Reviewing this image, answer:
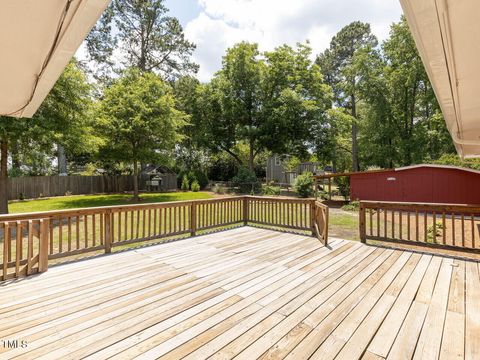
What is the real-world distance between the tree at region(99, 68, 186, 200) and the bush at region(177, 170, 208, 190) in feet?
18.6

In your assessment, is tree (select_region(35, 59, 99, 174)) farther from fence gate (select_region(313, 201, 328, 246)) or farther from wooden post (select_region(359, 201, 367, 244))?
wooden post (select_region(359, 201, 367, 244))

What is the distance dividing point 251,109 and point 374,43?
13011 mm

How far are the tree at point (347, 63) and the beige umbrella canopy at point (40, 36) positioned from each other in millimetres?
22399

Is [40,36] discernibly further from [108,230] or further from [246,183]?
[246,183]

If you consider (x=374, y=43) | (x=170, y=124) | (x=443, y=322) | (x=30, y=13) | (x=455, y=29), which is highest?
(x=374, y=43)

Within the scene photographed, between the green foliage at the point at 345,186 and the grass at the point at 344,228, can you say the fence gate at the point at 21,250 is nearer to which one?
the grass at the point at 344,228

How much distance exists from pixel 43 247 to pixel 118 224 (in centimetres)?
96

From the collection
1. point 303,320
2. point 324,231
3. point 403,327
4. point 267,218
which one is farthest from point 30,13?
point 267,218

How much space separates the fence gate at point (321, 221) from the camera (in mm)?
4891

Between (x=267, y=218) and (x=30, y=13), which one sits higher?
(x=30, y=13)

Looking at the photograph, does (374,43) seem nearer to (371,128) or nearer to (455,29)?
(371,128)

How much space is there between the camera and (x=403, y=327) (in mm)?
2297

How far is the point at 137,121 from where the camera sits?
1247 cm

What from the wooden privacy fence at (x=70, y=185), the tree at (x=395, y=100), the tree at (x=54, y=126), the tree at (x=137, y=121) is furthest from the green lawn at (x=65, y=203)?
the tree at (x=395, y=100)
